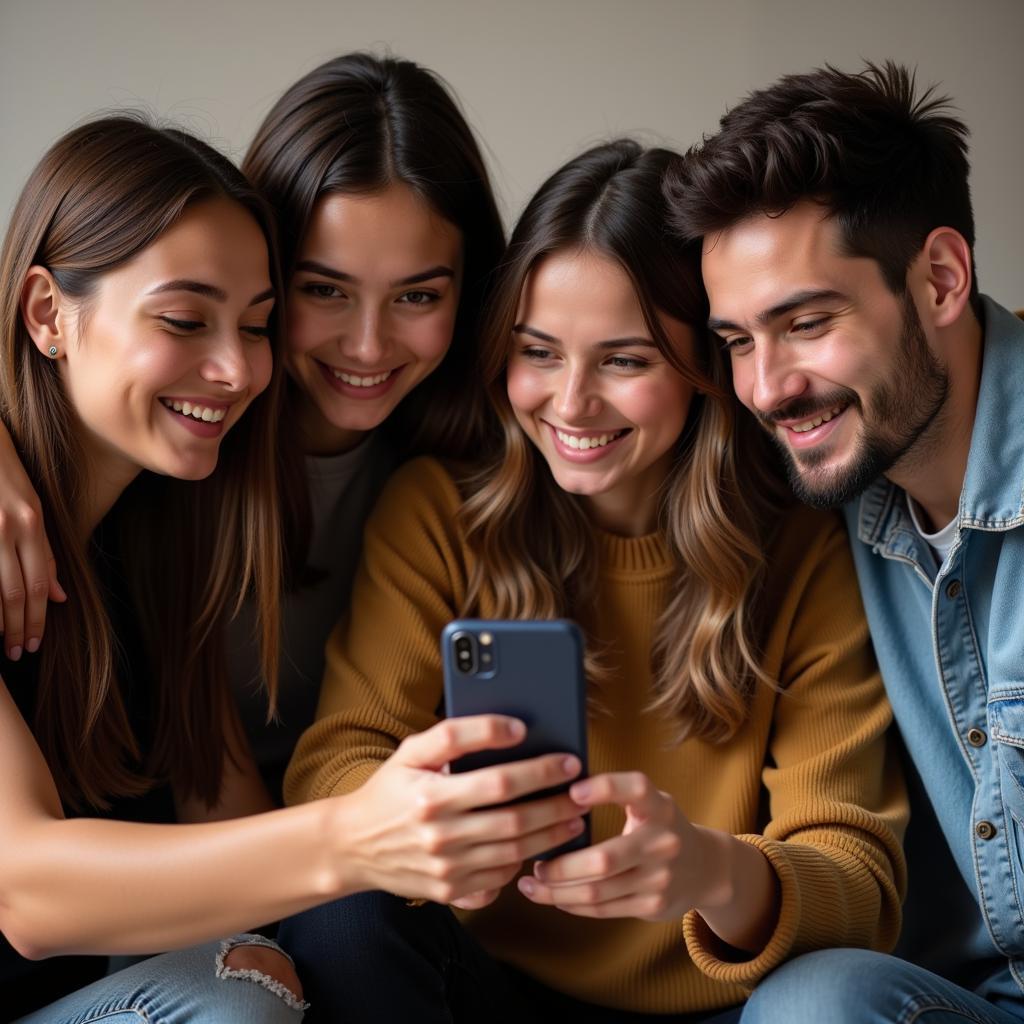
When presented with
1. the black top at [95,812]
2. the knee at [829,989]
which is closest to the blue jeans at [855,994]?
the knee at [829,989]

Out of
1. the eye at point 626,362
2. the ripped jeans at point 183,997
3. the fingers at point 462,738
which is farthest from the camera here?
the eye at point 626,362

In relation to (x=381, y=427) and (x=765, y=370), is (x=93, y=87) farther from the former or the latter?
(x=765, y=370)

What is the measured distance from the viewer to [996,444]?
1.50 metres

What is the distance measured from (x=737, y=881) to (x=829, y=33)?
72.5 inches

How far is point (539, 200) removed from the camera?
1631 mm

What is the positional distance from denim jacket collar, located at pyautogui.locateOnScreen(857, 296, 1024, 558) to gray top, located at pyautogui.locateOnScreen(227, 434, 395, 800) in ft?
2.55

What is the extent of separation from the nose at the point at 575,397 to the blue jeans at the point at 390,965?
2.03 ft

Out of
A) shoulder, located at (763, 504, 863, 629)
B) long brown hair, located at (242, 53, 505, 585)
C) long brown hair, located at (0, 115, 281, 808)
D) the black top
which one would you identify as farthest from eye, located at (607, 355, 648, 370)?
the black top

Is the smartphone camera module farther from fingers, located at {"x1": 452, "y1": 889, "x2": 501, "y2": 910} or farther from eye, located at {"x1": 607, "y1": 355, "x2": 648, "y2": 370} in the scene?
eye, located at {"x1": 607, "y1": 355, "x2": 648, "y2": 370}

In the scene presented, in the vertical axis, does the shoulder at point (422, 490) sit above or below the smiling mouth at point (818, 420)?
below

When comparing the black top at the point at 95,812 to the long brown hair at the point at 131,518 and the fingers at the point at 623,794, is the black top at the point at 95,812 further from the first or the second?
the fingers at the point at 623,794

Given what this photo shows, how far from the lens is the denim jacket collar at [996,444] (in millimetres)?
1479

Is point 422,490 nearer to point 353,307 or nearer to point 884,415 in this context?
point 353,307

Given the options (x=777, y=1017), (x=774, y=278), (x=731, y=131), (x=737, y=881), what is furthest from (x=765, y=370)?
(x=777, y=1017)
